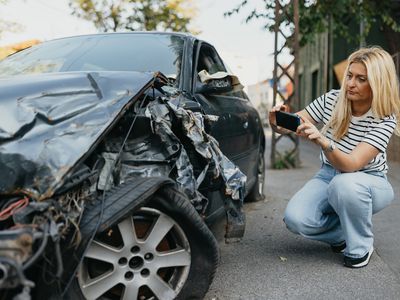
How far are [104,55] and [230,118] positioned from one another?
3.42ft

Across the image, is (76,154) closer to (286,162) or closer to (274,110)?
(274,110)

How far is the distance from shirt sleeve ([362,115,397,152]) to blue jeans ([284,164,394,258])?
24 centimetres

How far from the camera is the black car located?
1.83 m

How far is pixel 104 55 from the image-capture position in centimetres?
349

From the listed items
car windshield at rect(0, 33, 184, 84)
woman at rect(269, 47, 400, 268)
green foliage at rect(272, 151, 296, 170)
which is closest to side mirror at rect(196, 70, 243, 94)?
car windshield at rect(0, 33, 184, 84)

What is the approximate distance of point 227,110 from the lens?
3.74m

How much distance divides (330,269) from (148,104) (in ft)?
5.46

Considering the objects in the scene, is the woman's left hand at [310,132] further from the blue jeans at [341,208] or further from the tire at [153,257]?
the tire at [153,257]

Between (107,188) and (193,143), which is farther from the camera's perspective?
(193,143)

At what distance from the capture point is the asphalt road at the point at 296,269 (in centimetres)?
283

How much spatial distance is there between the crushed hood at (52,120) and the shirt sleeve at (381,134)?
1.50 metres

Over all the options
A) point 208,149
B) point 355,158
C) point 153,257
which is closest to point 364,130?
point 355,158

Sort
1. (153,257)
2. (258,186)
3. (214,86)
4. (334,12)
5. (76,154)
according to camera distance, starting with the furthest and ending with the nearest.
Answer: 1. (334,12)
2. (258,186)
3. (214,86)
4. (153,257)
5. (76,154)

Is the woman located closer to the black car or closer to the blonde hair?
the blonde hair
